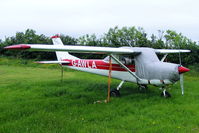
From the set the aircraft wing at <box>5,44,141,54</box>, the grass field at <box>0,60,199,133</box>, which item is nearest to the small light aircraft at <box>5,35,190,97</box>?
the aircraft wing at <box>5,44,141,54</box>

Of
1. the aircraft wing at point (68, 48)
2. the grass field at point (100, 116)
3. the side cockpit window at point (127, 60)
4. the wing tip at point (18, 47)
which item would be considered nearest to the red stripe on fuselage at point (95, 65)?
the side cockpit window at point (127, 60)

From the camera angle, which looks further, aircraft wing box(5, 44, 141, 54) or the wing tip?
aircraft wing box(5, 44, 141, 54)

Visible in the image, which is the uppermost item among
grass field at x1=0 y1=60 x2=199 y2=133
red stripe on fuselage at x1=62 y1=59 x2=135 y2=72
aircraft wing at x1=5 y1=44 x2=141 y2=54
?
aircraft wing at x1=5 y1=44 x2=141 y2=54

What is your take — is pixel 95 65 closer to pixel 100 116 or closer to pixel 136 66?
pixel 136 66

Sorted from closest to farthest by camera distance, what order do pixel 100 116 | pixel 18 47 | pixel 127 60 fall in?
1. pixel 18 47
2. pixel 100 116
3. pixel 127 60

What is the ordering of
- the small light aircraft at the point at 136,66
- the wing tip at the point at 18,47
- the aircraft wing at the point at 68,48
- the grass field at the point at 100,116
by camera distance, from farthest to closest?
1. the small light aircraft at the point at 136,66
2. the aircraft wing at the point at 68,48
3. the wing tip at the point at 18,47
4. the grass field at the point at 100,116

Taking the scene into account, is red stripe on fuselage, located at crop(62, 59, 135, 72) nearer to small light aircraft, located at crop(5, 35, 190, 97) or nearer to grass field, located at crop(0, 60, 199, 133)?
small light aircraft, located at crop(5, 35, 190, 97)

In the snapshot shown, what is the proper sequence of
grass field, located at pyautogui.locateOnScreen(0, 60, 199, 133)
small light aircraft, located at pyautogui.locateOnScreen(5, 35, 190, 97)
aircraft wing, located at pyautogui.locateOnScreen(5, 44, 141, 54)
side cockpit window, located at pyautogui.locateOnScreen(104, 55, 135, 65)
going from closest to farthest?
grass field, located at pyautogui.locateOnScreen(0, 60, 199, 133), aircraft wing, located at pyautogui.locateOnScreen(5, 44, 141, 54), small light aircraft, located at pyautogui.locateOnScreen(5, 35, 190, 97), side cockpit window, located at pyautogui.locateOnScreen(104, 55, 135, 65)

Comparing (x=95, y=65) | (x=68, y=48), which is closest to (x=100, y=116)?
(x=68, y=48)

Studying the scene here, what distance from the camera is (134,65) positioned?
354 inches

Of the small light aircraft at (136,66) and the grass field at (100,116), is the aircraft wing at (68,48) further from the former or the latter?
the grass field at (100,116)

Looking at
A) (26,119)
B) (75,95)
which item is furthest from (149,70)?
(26,119)

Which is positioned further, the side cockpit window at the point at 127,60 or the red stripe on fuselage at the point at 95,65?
the red stripe on fuselage at the point at 95,65

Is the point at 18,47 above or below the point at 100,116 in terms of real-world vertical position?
above
